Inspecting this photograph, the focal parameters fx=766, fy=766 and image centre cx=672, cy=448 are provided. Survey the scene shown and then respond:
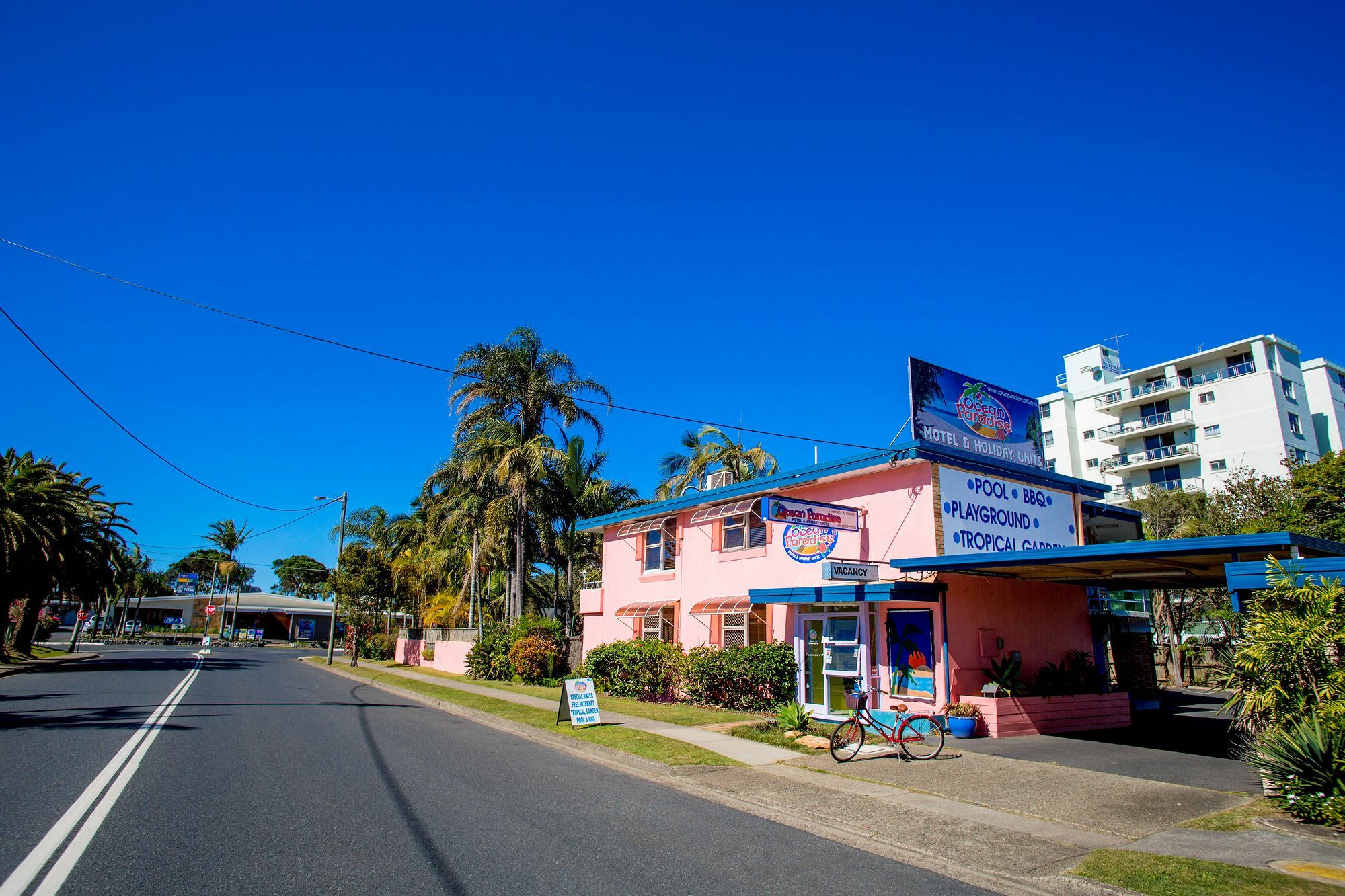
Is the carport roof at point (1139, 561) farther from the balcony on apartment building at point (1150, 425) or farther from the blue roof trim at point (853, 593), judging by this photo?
the balcony on apartment building at point (1150, 425)

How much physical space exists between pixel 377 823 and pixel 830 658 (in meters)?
11.4

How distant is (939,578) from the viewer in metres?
15.3

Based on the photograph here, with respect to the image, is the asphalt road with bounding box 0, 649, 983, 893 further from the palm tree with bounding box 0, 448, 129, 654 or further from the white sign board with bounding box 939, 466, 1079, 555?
the palm tree with bounding box 0, 448, 129, 654

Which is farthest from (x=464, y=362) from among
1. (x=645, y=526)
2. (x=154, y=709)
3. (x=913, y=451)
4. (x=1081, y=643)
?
(x=1081, y=643)

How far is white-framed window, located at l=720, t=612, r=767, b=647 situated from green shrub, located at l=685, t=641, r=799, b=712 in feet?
2.78

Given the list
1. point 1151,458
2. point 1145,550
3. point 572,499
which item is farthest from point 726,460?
point 1151,458

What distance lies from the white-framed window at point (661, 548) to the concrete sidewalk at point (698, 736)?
538 cm

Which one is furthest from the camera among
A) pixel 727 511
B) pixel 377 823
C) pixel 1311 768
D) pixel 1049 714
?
pixel 727 511

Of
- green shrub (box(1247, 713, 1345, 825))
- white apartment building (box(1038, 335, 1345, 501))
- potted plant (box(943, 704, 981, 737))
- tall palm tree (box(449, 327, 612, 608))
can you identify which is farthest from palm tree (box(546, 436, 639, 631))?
white apartment building (box(1038, 335, 1345, 501))

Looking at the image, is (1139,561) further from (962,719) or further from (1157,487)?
(1157,487)

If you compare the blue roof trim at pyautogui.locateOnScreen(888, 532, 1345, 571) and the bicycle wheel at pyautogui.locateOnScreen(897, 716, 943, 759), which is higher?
the blue roof trim at pyautogui.locateOnScreen(888, 532, 1345, 571)

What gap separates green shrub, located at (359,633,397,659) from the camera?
42.3m

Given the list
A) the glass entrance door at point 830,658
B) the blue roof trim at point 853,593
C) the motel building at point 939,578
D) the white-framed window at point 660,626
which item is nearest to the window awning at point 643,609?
the white-framed window at point 660,626

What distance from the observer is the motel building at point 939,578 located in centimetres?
1469
